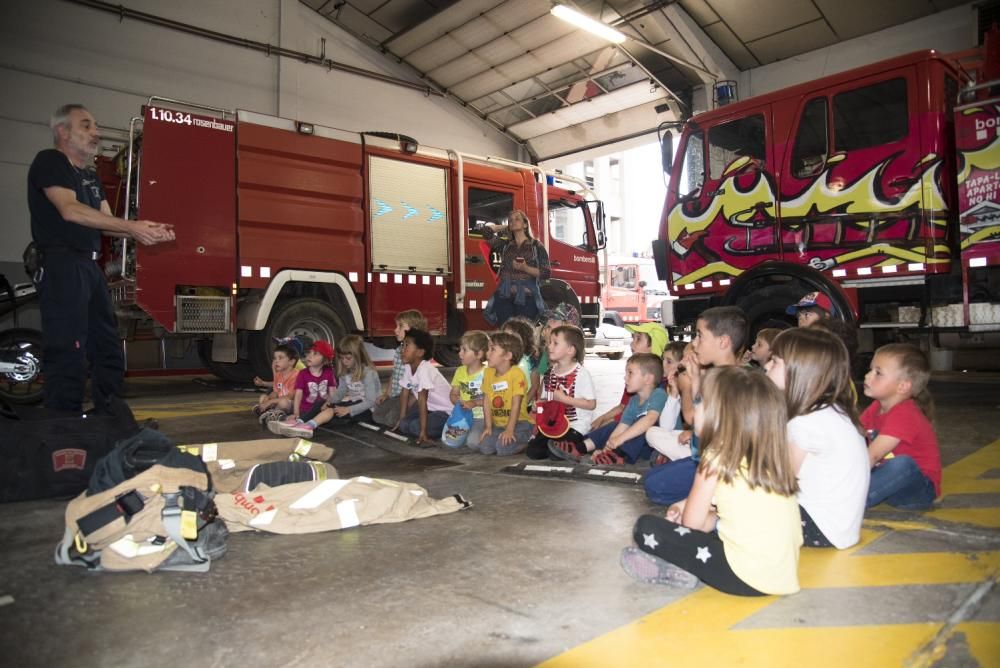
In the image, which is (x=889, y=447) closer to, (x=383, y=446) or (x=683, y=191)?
(x=383, y=446)

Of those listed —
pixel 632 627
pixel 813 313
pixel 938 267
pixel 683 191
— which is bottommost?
pixel 632 627

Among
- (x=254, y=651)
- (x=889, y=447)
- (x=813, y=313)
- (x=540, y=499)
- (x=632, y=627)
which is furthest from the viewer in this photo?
(x=813, y=313)

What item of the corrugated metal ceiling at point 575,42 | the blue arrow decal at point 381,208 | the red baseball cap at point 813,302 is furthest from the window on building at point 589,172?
the red baseball cap at point 813,302

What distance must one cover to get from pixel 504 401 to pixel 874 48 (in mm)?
10587

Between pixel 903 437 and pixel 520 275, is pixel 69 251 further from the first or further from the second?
pixel 903 437

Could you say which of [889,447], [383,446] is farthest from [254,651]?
[383,446]

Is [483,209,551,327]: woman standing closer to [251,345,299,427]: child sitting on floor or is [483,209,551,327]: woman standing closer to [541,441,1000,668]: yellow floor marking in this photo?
[251,345,299,427]: child sitting on floor

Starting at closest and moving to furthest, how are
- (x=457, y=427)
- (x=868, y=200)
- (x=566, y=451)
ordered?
(x=566, y=451) < (x=457, y=427) < (x=868, y=200)

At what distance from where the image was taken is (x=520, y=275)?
6621mm

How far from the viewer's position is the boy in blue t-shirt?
4.05 m

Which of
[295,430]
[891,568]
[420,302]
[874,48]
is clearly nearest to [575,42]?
[874,48]

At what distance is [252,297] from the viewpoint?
25.8 ft

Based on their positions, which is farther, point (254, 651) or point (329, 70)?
point (329, 70)

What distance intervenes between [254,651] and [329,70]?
14.3 metres
